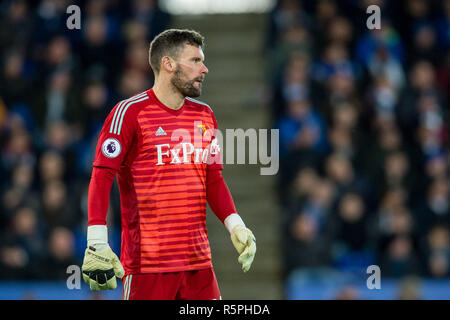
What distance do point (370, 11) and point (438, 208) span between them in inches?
139

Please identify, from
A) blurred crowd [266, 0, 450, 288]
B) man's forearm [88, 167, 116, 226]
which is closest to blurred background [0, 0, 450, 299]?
blurred crowd [266, 0, 450, 288]

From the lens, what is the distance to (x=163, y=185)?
5.11 meters

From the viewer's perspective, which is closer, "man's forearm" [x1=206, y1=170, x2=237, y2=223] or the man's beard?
the man's beard

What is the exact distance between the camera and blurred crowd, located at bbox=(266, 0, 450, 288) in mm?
10398

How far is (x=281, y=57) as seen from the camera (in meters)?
12.4

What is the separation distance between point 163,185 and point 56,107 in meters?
6.93
